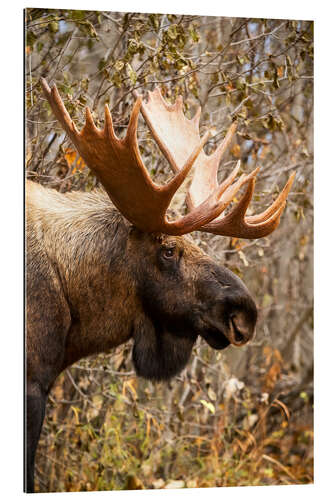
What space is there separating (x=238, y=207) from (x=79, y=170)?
0.99 metres

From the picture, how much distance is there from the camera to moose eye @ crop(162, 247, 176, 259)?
12.8 feet

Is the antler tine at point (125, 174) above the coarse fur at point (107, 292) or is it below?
above

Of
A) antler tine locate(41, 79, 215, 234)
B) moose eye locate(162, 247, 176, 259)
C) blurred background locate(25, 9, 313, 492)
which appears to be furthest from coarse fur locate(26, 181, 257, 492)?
blurred background locate(25, 9, 313, 492)

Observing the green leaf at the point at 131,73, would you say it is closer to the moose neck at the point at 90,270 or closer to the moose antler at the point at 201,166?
the moose antler at the point at 201,166

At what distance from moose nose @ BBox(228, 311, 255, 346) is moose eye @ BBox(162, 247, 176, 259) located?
1.18 feet

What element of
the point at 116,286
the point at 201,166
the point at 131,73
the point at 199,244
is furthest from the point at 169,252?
the point at 199,244

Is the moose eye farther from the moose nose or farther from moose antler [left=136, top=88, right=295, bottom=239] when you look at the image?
the moose nose

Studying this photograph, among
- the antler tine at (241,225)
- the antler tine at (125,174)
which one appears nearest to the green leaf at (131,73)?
the antler tine at (125,174)

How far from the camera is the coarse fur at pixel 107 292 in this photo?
3857 millimetres

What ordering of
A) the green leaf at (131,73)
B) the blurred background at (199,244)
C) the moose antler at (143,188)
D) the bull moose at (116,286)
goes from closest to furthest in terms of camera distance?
the moose antler at (143,188) < the bull moose at (116,286) < the green leaf at (131,73) < the blurred background at (199,244)

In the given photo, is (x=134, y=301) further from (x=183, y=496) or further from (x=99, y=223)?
(x=183, y=496)

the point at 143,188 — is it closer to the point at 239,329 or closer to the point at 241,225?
the point at 241,225
